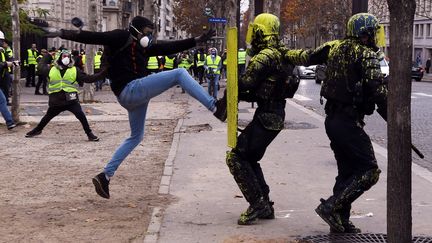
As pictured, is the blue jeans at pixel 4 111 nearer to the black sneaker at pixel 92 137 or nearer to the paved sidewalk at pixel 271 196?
the black sneaker at pixel 92 137

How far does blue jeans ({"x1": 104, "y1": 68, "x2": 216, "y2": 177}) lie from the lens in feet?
20.8

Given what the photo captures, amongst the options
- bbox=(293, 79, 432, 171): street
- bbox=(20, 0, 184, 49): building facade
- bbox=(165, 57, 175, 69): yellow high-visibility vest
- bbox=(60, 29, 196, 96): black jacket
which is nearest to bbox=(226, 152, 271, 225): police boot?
bbox=(60, 29, 196, 96): black jacket

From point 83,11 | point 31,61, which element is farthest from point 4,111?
point 83,11

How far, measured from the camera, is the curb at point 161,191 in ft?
19.9

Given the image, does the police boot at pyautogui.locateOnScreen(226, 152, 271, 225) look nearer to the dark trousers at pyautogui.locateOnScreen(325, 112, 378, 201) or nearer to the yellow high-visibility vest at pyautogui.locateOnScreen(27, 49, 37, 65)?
the dark trousers at pyautogui.locateOnScreen(325, 112, 378, 201)

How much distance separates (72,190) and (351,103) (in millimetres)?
3852

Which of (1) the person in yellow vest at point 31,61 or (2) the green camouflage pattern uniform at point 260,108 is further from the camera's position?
(1) the person in yellow vest at point 31,61

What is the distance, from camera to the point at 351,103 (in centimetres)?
582

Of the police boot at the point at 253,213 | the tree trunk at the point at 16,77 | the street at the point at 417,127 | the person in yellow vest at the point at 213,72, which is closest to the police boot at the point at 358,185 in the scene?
the police boot at the point at 253,213

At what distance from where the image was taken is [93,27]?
2320cm

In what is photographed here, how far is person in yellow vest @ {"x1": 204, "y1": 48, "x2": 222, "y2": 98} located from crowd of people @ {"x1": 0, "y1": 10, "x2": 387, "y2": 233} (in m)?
15.1

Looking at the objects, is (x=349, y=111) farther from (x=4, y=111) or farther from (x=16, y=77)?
(x=16, y=77)

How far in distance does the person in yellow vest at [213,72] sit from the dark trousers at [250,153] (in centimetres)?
1550

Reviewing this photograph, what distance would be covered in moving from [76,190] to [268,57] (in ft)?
10.8
